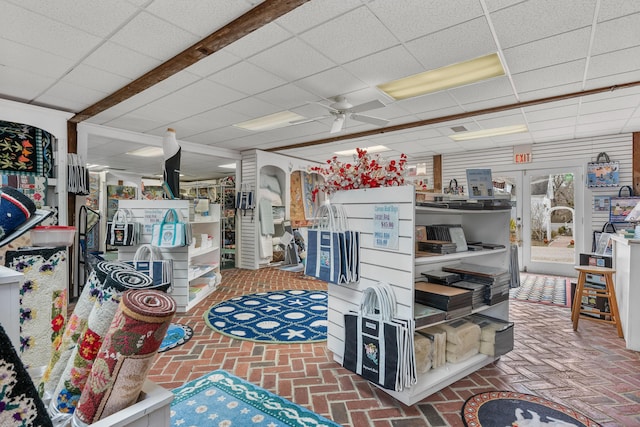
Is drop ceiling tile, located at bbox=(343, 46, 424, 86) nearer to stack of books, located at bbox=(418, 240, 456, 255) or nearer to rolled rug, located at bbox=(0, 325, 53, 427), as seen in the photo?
stack of books, located at bbox=(418, 240, 456, 255)

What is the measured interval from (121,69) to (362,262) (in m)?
3.39

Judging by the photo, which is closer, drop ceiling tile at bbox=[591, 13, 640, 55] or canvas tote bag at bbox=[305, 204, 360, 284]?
canvas tote bag at bbox=[305, 204, 360, 284]

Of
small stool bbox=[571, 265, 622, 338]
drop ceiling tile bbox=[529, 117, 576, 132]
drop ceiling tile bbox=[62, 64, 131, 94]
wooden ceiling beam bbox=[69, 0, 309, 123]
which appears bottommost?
small stool bbox=[571, 265, 622, 338]

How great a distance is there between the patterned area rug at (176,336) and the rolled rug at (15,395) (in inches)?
117

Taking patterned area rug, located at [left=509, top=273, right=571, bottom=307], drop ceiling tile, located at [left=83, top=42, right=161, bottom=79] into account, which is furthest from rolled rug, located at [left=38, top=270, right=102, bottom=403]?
patterned area rug, located at [left=509, top=273, right=571, bottom=307]

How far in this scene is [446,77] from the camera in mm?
4152

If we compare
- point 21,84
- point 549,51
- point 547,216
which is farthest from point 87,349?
point 547,216

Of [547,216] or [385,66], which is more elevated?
[385,66]

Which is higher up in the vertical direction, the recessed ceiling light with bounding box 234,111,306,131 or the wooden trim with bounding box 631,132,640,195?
the recessed ceiling light with bounding box 234,111,306,131

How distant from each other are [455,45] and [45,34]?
377 cm

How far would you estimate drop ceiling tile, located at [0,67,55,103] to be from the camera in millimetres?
3781

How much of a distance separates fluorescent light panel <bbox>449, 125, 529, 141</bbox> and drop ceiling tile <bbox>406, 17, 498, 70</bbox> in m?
3.64

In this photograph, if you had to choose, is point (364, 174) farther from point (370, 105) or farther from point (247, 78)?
point (247, 78)

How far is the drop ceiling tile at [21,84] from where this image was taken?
3.78 meters
